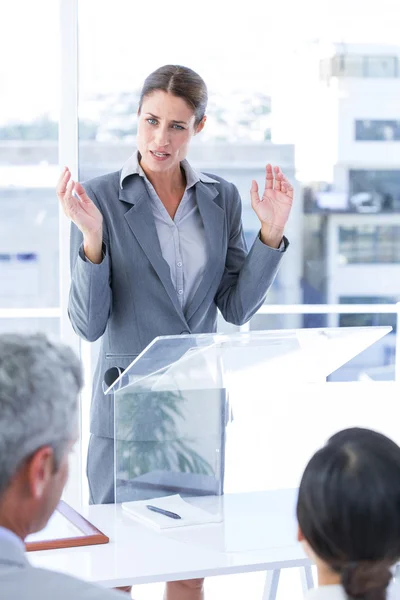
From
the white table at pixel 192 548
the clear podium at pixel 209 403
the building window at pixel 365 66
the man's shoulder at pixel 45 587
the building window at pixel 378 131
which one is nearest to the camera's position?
the man's shoulder at pixel 45 587

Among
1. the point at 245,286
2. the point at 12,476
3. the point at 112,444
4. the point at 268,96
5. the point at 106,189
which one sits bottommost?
the point at 112,444

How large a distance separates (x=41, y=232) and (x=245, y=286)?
2.16m

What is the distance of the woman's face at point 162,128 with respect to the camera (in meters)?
2.43

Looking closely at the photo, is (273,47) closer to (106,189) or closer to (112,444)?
(106,189)

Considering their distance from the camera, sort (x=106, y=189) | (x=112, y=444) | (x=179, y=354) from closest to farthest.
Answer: (x=179, y=354), (x=112, y=444), (x=106, y=189)

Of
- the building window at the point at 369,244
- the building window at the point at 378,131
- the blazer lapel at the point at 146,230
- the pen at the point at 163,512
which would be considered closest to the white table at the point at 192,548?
the pen at the point at 163,512

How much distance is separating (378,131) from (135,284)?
8.26 ft

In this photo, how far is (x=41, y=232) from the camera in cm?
450

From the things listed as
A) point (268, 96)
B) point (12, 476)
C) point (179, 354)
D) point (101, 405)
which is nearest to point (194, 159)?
point (268, 96)

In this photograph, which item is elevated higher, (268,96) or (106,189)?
(268,96)

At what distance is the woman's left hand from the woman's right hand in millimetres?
482

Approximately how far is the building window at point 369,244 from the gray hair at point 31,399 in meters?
3.61

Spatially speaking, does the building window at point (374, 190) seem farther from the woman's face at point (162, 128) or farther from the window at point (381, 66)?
the woman's face at point (162, 128)

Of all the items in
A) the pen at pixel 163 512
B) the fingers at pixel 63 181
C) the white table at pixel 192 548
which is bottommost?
the white table at pixel 192 548
